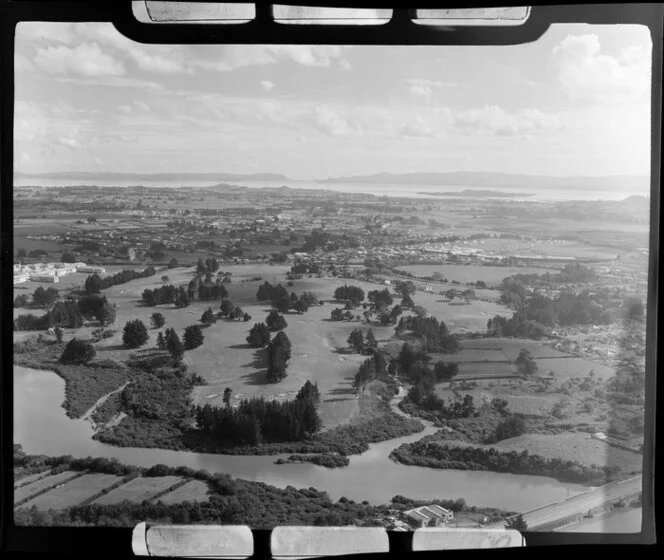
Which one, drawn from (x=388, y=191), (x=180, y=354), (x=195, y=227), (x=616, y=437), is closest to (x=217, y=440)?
(x=180, y=354)

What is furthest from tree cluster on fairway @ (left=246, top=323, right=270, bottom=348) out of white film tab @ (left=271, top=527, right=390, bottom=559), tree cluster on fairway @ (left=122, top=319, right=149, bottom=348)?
white film tab @ (left=271, top=527, right=390, bottom=559)

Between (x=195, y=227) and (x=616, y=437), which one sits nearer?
(x=616, y=437)

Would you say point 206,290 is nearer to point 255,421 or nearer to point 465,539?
point 255,421

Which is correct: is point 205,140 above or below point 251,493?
above

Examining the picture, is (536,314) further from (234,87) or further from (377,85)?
(234,87)

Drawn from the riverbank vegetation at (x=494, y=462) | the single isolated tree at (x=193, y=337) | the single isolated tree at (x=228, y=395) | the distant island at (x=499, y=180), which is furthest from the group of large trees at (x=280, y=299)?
the riverbank vegetation at (x=494, y=462)

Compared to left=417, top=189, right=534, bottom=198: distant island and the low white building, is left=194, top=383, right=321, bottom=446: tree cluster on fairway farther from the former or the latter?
left=417, top=189, right=534, bottom=198: distant island
